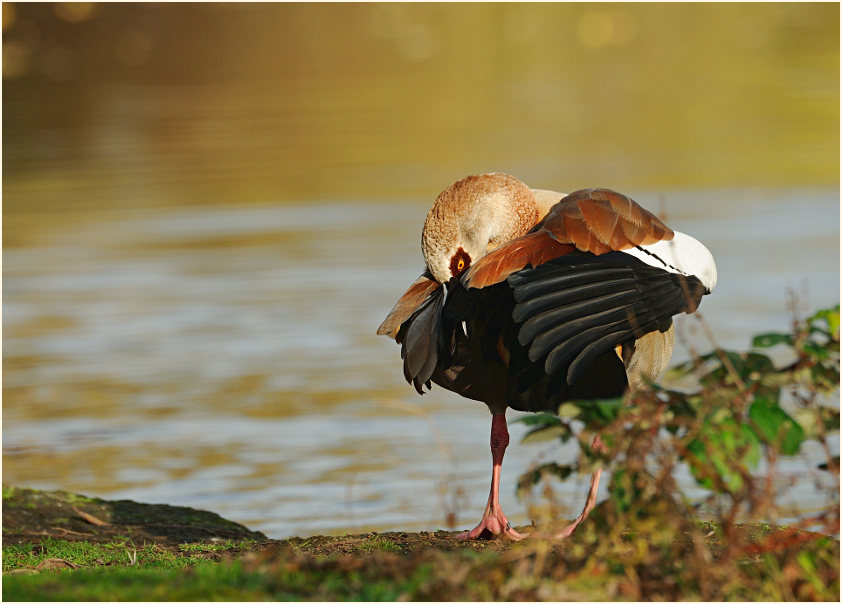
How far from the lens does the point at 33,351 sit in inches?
444

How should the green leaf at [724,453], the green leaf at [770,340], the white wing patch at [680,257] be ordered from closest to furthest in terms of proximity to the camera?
the green leaf at [724,453]
the green leaf at [770,340]
the white wing patch at [680,257]

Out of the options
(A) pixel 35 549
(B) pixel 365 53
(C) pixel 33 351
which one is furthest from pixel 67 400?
(B) pixel 365 53

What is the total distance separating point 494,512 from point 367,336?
5.53 m

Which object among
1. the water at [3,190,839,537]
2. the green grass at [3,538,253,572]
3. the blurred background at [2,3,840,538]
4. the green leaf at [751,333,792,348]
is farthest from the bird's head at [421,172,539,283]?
the green leaf at [751,333,792,348]

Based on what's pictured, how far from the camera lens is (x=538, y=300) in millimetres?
4617

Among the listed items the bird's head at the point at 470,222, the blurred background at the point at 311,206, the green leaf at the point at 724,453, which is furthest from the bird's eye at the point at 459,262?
the green leaf at the point at 724,453

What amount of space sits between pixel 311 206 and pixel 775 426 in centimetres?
1326

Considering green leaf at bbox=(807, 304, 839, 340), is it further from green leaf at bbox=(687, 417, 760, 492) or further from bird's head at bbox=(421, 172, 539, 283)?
bird's head at bbox=(421, 172, 539, 283)

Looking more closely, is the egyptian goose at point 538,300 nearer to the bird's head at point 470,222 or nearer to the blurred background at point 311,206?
→ the bird's head at point 470,222

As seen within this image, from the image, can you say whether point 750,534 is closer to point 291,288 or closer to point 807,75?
point 291,288

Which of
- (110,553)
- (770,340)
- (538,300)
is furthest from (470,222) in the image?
(110,553)

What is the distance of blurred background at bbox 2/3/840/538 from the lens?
8484 millimetres

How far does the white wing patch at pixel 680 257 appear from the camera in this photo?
5129 millimetres

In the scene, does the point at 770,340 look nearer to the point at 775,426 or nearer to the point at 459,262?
the point at 775,426
